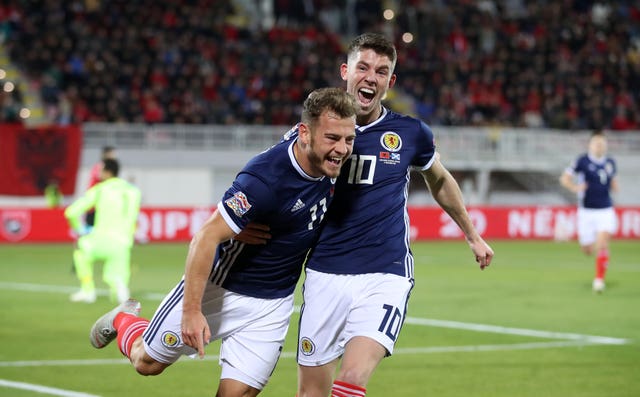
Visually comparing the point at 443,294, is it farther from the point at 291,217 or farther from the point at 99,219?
the point at 291,217

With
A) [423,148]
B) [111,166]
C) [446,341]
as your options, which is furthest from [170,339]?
[111,166]

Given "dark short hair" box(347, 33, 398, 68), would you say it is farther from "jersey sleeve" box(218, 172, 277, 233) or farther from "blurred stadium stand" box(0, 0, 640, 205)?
"blurred stadium stand" box(0, 0, 640, 205)

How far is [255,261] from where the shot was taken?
6.55 metres

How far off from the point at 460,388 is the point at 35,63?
2639cm

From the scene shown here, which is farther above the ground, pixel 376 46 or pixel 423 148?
pixel 376 46

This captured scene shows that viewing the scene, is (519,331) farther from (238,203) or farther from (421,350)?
(238,203)

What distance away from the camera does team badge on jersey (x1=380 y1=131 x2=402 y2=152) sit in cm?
699

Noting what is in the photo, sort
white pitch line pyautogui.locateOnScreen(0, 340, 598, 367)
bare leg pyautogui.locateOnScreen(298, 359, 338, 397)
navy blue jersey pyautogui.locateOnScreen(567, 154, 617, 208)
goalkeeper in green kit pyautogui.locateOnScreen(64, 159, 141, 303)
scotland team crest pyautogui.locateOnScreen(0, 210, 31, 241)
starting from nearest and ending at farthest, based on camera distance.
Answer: bare leg pyautogui.locateOnScreen(298, 359, 338, 397)
white pitch line pyautogui.locateOnScreen(0, 340, 598, 367)
goalkeeper in green kit pyautogui.locateOnScreen(64, 159, 141, 303)
navy blue jersey pyautogui.locateOnScreen(567, 154, 617, 208)
scotland team crest pyautogui.locateOnScreen(0, 210, 31, 241)

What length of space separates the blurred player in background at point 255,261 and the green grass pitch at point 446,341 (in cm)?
231

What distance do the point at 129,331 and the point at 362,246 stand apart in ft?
5.39

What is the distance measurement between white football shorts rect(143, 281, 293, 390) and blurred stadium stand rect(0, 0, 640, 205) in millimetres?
25982

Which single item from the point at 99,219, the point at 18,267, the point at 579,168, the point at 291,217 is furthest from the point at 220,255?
the point at 18,267

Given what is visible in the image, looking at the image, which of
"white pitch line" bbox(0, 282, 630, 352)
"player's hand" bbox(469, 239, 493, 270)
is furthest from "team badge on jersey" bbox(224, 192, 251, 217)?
"white pitch line" bbox(0, 282, 630, 352)

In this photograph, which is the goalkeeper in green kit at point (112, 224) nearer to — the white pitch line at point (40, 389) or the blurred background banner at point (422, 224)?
the white pitch line at point (40, 389)
